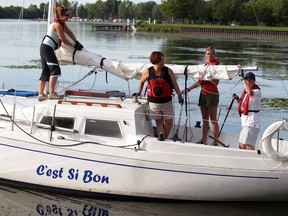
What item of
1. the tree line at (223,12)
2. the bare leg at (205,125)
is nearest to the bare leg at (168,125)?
the bare leg at (205,125)

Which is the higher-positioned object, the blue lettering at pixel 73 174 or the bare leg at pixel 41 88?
the bare leg at pixel 41 88

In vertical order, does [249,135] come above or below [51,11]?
below

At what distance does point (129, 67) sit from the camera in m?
10.6

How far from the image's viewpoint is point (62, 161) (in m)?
9.64

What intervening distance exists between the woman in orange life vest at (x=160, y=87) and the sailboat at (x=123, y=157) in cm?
29

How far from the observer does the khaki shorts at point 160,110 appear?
9953mm

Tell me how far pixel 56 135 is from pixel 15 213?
1484 mm

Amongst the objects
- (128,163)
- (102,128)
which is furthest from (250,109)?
(102,128)

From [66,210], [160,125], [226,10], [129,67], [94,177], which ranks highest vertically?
[226,10]

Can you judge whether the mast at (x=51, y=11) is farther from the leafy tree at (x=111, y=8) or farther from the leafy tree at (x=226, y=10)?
the leafy tree at (x=111, y=8)

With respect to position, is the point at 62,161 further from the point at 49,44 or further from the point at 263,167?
the point at 263,167

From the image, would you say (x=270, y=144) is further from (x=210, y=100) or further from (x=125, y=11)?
(x=125, y=11)

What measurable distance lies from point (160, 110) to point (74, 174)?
73.9 inches

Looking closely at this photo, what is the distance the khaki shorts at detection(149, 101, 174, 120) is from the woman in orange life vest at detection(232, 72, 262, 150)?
4.09ft
